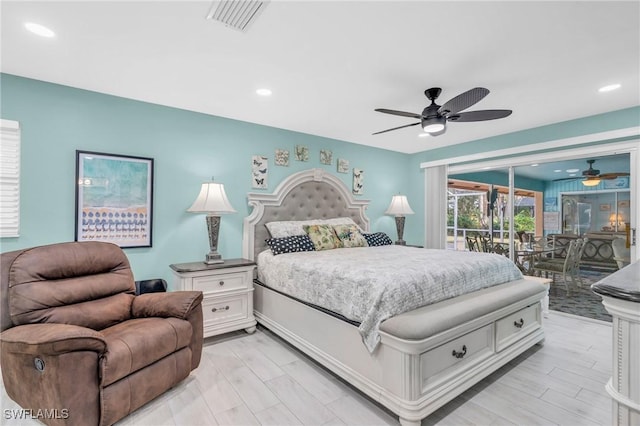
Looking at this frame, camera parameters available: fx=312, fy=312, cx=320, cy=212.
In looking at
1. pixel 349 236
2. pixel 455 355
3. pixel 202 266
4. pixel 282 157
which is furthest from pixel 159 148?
pixel 455 355

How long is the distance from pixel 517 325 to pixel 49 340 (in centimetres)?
319

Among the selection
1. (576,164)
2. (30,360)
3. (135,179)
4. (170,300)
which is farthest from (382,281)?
(576,164)

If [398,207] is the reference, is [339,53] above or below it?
above

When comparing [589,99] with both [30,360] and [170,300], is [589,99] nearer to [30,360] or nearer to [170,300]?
[170,300]

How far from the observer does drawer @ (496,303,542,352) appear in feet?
7.96

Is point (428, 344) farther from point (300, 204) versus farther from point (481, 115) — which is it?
point (300, 204)

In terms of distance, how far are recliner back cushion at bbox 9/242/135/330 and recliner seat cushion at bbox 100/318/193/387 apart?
0.58ft

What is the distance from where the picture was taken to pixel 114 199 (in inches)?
119

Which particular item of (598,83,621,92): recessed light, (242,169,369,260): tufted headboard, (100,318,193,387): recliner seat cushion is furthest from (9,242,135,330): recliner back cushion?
(598,83,621,92): recessed light

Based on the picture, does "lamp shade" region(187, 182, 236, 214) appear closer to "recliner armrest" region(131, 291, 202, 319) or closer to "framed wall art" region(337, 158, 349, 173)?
"recliner armrest" region(131, 291, 202, 319)

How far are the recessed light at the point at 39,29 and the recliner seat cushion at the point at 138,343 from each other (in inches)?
77.6

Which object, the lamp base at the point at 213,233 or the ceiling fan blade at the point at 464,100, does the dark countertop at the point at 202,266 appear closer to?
the lamp base at the point at 213,233

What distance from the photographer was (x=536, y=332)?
2832 millimetres

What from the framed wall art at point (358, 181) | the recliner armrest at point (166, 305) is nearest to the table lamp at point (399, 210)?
the framed wall art at point (358, 181)
